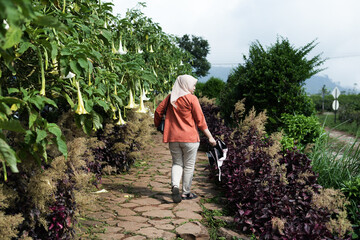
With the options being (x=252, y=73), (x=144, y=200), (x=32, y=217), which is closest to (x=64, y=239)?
(x=32, y=217)

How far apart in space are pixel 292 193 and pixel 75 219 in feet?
7.44

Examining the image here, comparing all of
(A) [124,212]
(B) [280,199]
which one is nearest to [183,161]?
(A) [124,212]

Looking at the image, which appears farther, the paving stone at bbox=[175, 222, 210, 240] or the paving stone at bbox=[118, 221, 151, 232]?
the paving stone at bbox=[118, 221, 151, 232]

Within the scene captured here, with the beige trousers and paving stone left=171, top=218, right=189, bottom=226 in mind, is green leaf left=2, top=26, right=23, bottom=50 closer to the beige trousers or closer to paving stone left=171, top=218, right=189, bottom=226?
paving stone left=171, top=218, right=189, bottom=226

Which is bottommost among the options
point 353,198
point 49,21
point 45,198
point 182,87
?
point 353,198

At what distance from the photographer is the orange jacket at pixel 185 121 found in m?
4.58

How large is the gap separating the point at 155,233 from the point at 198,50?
154ft

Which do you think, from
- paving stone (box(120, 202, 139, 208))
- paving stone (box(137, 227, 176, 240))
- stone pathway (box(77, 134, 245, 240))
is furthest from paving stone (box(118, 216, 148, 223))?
paving stone (box(120, 202, 139, 208))

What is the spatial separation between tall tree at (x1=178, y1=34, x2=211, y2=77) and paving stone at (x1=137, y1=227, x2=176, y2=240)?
45.5 meters

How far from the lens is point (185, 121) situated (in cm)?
463

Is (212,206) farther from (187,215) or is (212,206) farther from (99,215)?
(99,215)

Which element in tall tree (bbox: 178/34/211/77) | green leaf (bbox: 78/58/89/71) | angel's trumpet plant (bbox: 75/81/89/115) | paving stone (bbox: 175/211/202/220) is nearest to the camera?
green leaf (bbox: 78/58/89/71)

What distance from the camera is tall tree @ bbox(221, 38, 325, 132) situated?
6562 millimetres

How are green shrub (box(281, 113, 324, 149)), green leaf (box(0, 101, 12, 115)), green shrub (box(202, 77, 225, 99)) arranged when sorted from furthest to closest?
green shrub (box(202, 77, 225, 99)), green shrub (box(281, 113, 324, 149)), green leaf (box(0, 101, 12, 115))
